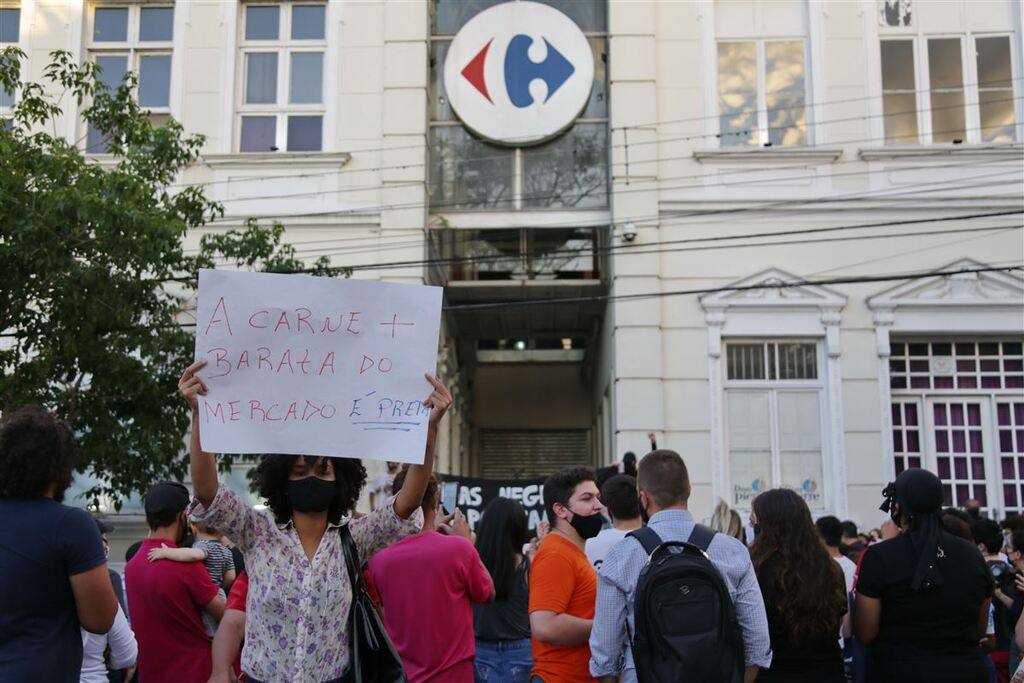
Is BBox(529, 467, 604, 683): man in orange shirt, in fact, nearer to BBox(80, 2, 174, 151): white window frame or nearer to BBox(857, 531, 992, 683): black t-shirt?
BBox(857, 531, 992, 683): black t-shirt

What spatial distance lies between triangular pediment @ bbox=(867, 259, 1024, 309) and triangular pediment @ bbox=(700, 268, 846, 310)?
0.68 metres

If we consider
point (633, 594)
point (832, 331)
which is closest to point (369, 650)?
point (633, 594)

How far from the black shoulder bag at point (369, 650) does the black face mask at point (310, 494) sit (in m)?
0.31

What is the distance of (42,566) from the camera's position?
3.89 meters

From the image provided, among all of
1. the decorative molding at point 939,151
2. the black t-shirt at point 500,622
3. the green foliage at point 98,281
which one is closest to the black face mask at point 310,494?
the black t-shirt at point 500,622

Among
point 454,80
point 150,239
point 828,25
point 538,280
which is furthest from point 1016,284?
point 150,239

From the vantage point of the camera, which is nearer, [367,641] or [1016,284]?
[367,641]

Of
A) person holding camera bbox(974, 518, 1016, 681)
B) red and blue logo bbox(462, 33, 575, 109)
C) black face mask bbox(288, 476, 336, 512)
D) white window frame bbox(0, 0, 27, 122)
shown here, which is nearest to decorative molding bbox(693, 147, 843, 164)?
red and blue logo bbox(462, 33, 575, 109)

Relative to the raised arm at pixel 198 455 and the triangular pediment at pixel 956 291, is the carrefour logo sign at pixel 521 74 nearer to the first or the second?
the triangular pediment at pixel 956 291

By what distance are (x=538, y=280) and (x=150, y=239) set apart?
25.3 feet

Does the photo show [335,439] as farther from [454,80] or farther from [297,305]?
[454,80]

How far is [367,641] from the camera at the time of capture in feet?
13.2

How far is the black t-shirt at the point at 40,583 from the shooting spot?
387 centimetres

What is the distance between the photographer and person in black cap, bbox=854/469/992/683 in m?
5.25
